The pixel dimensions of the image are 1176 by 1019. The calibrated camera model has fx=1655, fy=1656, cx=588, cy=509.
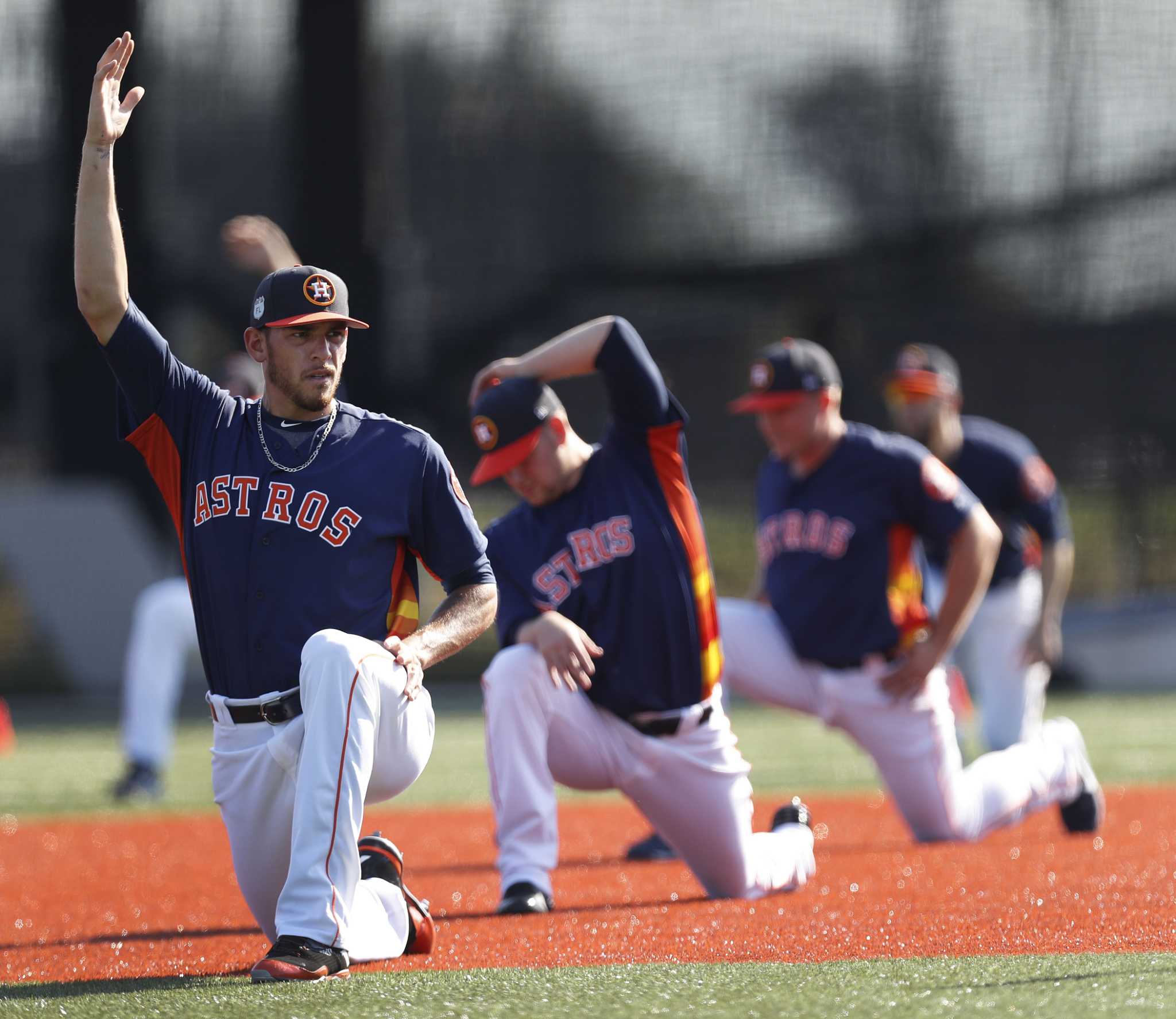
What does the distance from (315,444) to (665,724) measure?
1280 millimetres

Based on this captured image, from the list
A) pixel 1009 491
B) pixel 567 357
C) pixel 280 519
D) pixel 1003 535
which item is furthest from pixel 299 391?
pixel 1003 535

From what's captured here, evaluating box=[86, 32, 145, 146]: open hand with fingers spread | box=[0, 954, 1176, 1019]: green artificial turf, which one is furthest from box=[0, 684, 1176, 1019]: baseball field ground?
box=[86, 32, 145, 146]: open hand with fingers spread

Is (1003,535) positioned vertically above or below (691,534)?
below

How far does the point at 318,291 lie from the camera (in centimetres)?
328

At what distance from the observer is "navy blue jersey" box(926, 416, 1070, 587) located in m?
6.86

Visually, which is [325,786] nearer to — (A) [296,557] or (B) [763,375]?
(A) [296,557]

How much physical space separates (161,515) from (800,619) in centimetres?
887

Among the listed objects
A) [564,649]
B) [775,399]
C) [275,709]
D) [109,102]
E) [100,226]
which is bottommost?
[564,649]

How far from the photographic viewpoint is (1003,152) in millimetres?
13781

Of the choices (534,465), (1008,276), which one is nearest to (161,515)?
(1008,276)

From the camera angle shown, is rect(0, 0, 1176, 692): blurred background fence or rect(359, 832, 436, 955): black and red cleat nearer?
rect(359, 832, 436, 955): black and red cleat

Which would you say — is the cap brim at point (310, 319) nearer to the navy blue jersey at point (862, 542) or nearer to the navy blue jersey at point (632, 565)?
the navy blue jersey at point (632, 565)

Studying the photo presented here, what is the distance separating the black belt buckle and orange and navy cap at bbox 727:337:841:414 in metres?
2.44

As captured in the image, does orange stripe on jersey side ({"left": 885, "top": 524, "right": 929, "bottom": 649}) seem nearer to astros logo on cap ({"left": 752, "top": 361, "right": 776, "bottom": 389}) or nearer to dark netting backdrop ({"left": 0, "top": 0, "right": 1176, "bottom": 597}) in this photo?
astros logo on cap ({"left": 752, "top": 361, "right": 776, "bottom": 389})
